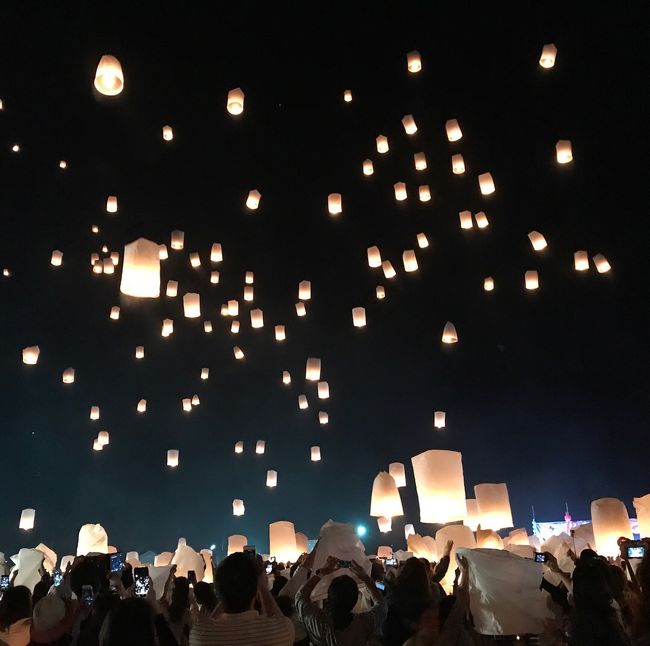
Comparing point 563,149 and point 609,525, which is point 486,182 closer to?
point 563,149

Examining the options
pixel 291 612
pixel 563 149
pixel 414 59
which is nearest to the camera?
pixel 291 612

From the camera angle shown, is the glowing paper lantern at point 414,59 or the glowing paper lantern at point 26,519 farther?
the glowing paper lantern at point 26,519

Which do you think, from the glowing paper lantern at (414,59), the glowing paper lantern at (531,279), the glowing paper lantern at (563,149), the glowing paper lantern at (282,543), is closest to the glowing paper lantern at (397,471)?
the glowing paper lantern at (282,543)

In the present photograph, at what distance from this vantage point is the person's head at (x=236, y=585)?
1.75 m

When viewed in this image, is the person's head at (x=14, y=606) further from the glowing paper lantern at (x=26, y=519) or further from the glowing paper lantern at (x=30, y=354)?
the glowing paper lantern at (x=26, y=519)

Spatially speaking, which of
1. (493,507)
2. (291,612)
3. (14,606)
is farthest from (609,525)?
(14,606)

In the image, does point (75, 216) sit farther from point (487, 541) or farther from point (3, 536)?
point (487, 541)

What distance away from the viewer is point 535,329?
36.5ft

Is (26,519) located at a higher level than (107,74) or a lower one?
lower

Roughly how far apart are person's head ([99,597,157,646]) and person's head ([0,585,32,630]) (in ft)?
4.08

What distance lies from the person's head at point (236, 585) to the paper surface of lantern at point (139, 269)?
354 centimetres

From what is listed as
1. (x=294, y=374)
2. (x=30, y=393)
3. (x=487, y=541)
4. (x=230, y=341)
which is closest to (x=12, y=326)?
(x=30, y=393)

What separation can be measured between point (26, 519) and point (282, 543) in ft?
13.6

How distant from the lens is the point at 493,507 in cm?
739
